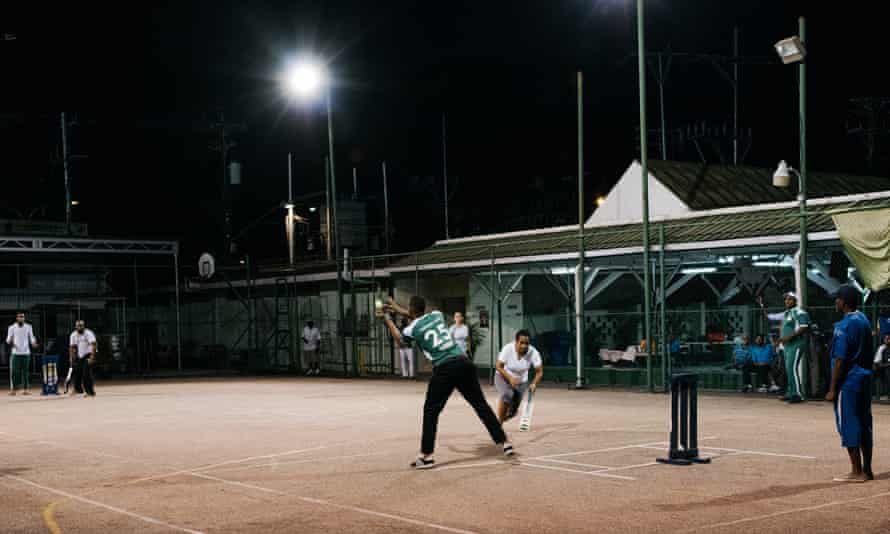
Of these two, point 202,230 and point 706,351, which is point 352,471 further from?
point 202,230

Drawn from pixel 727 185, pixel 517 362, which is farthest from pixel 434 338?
pixel 727 185

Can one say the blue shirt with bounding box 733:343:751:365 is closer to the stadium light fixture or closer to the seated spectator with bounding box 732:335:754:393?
the seated spectator with bounding box 732:335:754:393

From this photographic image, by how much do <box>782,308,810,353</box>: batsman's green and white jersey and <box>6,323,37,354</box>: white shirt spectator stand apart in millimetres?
17866

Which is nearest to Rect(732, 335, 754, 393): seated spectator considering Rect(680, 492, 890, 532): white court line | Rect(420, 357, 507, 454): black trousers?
Rect(420, 357, 507, 454): black trousers

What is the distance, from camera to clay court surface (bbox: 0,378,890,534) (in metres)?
8.98

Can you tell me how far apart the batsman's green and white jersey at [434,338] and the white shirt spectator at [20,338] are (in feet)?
58.3

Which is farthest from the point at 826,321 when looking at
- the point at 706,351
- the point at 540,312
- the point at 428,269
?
the point at 428,269

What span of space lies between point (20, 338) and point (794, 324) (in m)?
18.4

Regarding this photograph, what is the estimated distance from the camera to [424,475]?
1158cm

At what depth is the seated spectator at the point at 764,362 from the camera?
2281 cm

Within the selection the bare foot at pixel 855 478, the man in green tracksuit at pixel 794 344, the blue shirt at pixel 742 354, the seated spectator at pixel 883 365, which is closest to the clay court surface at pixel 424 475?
the bare foot at pixel 855 478

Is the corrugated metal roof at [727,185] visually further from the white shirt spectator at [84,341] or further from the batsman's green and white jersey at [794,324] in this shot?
the white shirt spectator at [84,341]

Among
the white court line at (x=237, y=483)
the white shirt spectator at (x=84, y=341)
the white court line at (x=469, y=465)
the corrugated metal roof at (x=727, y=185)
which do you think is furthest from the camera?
the corrugated metal roof at (x=727, y=185)

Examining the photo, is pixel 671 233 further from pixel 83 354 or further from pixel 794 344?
pixel 83 354
